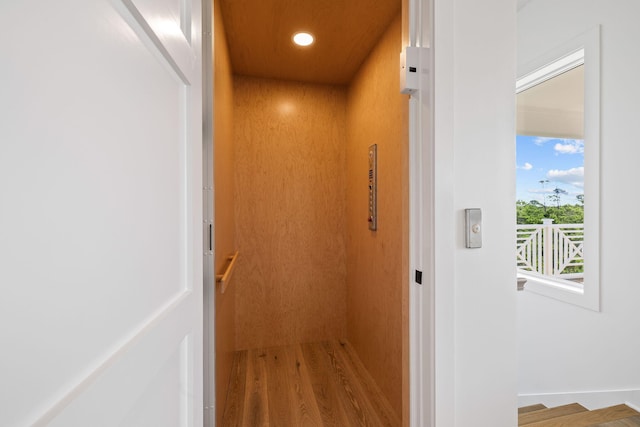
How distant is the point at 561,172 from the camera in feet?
9.57

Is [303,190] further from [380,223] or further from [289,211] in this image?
[380,223]

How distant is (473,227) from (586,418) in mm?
1562

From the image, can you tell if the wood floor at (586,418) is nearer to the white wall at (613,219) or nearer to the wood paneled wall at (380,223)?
the white wall at (613,219)

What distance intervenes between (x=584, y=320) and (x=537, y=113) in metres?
1.78

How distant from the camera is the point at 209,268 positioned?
1.29 metres

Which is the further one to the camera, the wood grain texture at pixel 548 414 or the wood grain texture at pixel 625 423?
the wood grain texture at pixel 548 414

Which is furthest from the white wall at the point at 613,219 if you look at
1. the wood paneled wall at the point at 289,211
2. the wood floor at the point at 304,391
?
the wood paneled wall at the point at 289,211

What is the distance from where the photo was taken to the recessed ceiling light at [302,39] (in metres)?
2.15

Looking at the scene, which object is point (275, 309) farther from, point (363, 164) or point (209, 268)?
point (209, 268)

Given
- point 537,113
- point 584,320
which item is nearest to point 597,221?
point 584,320

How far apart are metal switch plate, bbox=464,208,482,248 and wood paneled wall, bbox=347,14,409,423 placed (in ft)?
0.95

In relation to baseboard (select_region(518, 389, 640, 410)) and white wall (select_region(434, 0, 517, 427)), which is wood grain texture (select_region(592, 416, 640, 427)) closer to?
baseboard (select_region(518, 389, 640, 410))
